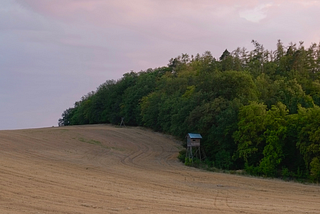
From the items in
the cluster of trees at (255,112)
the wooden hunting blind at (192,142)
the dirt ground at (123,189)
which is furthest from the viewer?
the wooden hunting blind at (192,142)

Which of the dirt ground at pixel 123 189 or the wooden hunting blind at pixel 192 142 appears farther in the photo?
the wooden hunting blind at pixel 192 142

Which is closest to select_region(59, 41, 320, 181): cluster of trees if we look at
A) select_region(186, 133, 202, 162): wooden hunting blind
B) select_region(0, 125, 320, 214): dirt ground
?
select_region(186, 133, 202, 162): wooden hunting blind

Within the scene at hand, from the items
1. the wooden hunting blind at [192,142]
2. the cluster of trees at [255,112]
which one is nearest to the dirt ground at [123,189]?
the wooden hunting blind at [192,142]

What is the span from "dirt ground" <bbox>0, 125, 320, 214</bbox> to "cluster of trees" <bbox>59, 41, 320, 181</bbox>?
3245 millimetres

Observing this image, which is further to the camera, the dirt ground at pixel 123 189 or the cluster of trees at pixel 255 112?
the cluster of trees at pixel 255 112

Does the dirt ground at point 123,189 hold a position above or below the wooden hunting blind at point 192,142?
below

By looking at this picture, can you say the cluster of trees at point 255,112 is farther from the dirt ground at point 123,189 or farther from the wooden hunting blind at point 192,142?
the dirt ground at point 123,189

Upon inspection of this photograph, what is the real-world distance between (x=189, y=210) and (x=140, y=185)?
6.80 metres

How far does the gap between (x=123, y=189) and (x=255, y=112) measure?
1523 cm

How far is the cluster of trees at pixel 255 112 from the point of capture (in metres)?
25.8

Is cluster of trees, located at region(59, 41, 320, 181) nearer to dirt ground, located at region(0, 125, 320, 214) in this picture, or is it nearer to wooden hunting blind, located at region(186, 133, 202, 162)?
wooden hunting blind, located at region(186, 133, 202, 162)

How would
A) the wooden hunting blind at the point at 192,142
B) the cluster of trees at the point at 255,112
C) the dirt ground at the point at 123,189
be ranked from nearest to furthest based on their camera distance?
the dirt ground at the point at 123,189 → the cluster of trees at the point at 255,112 → the wooden hunting blind at the point at 192,142

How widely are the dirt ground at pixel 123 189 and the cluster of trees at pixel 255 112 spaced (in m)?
3.25

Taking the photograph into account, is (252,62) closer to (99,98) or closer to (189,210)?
(99,98)
